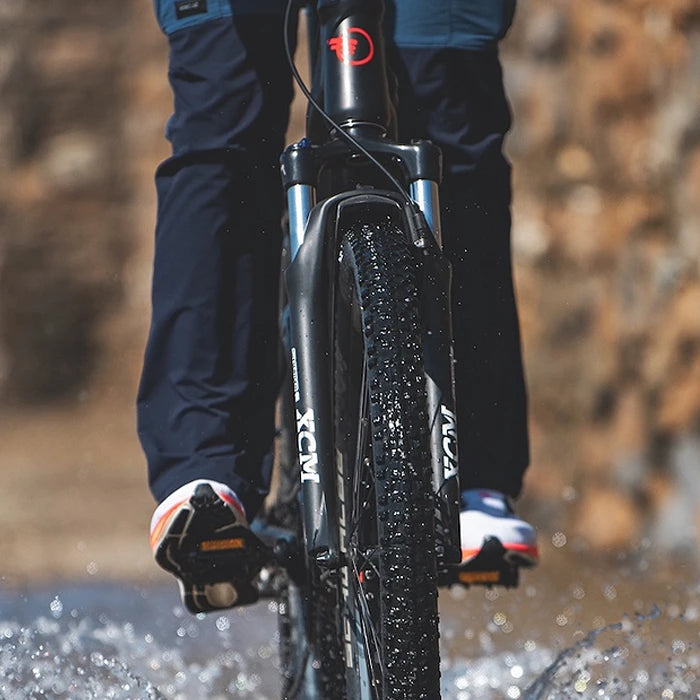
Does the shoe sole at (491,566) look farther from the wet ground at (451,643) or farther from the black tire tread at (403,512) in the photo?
the black tire tread at (403,512)

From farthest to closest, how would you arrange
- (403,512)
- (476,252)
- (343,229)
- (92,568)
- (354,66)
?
(92,568)
(476,252)
(354,66)
(343,229)
(403,512)

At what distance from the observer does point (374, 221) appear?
4.63 feet

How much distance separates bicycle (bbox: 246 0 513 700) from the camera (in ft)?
3.97

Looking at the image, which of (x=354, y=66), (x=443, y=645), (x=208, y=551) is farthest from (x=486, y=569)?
(x=443, y=645)

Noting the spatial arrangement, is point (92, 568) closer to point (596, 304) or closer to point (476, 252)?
point (596, 304)

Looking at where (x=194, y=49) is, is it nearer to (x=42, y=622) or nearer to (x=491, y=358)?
(x=491, y=358)

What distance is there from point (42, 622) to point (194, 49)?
144 cm

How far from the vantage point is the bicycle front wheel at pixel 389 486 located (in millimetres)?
1203

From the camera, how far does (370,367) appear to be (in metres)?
1.24

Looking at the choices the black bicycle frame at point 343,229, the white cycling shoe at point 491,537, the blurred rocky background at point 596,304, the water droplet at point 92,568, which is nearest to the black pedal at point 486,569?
the white cycling shoe at point 491,537

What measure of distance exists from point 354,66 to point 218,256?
34 cm

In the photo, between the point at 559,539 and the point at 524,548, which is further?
the point at 559,539

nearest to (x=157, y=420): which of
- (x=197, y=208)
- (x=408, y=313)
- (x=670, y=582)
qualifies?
(x=197, y=208)

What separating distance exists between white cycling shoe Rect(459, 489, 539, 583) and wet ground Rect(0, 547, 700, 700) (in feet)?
0.90
